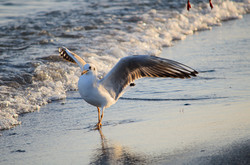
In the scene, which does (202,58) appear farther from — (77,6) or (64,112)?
(77,6)

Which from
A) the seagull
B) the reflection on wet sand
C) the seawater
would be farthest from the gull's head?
the seawater

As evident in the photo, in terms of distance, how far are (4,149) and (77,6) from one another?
1065 cm

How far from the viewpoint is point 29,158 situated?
408 centimetres

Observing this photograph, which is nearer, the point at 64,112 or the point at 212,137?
the point at 212,137

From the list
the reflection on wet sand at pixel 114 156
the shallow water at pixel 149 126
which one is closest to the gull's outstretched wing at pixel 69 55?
the shallow water at pixel 149 126

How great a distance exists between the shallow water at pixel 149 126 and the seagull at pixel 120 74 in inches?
13.5

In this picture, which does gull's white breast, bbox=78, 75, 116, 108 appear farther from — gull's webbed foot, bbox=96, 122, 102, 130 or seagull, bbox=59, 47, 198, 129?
gull's webbed foot, bbox=96, 122, 102, 130

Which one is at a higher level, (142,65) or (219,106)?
(142,65)

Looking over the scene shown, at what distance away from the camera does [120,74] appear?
16.8 ft

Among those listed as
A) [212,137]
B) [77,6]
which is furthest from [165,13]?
[212,137]

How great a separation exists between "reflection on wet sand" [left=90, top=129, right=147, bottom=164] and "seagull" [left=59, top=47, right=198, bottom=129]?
685 millimetres

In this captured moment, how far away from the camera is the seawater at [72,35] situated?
6.57 m

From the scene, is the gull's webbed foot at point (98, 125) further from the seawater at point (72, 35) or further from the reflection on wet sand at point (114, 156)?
the seawater at point (72, 35)

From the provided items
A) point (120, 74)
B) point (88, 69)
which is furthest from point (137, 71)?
point (88, 69)
